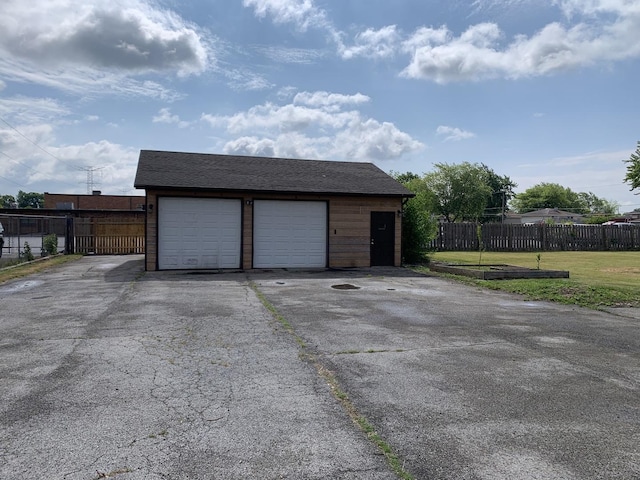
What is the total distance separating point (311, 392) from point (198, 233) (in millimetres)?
11962

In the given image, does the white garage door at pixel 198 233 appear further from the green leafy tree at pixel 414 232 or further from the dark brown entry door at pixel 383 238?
the green leafy tree at pixel 414 232

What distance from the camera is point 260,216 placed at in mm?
15977

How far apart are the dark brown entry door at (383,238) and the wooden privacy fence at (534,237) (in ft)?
29.8

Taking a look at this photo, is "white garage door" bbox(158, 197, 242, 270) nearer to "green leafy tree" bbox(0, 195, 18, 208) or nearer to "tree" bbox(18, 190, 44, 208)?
"green leafy tree" bbox(0, 195, 18, 208)

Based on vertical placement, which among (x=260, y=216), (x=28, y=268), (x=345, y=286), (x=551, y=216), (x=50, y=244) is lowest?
(x=345, y=286)

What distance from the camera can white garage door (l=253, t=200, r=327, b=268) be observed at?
52.4 ft

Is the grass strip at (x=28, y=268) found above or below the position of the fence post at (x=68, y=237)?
below

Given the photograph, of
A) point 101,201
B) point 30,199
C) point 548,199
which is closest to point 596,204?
point 548,199

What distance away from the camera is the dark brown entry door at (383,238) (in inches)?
678

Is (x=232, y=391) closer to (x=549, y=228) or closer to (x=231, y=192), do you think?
(x=231, y=192)

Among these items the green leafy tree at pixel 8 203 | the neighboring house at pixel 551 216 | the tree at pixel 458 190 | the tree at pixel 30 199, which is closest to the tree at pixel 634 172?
the tree at pixel 458 190

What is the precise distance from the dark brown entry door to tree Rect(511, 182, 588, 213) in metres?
93.2

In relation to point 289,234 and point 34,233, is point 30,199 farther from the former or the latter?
point 289,234

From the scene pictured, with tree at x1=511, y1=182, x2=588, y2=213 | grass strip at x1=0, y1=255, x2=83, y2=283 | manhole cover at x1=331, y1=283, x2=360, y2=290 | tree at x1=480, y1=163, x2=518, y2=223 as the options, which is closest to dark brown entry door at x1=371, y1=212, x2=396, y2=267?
manhole cover at x1=331, y1=283, x2=360, y2=290
